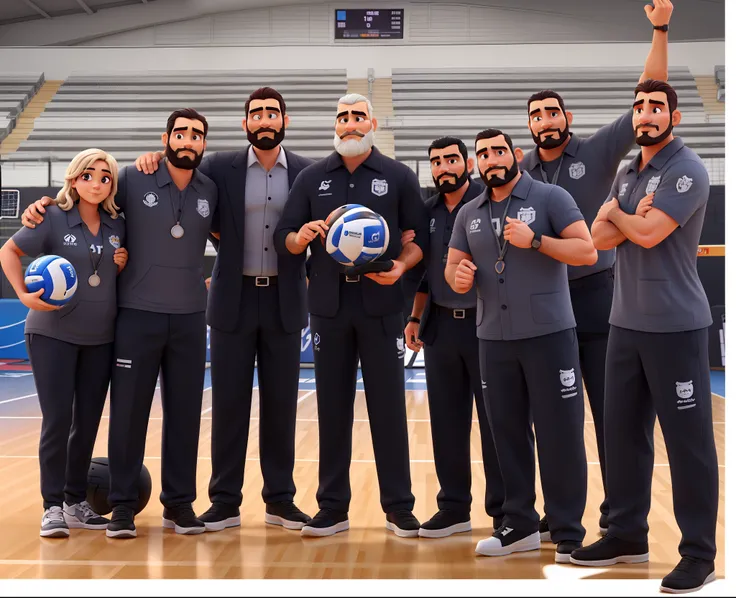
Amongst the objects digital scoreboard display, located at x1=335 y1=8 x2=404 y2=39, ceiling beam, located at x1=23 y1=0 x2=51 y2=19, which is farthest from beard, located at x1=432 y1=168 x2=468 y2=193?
ceiling beam, located at x1=23 y1=0 x2=51 y2=19

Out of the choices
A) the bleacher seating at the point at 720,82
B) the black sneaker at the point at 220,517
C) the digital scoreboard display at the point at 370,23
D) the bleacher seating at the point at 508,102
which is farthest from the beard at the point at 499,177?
the digital scoreboard display at the point at 370,23

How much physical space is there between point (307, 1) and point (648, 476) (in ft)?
61.9

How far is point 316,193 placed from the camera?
4203 mm

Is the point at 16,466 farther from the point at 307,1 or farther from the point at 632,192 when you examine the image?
the point at 307,1

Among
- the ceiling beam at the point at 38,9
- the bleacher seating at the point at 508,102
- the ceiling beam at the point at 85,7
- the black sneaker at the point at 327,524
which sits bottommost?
the black sneaker at the point at 327,524

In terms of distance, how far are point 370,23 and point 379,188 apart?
16.8 meters

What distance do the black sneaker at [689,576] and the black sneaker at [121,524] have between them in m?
2.49

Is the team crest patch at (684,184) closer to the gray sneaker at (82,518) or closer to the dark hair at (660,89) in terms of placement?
the dark hair at (660,89)

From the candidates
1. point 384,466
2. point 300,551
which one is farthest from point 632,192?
point 300,551

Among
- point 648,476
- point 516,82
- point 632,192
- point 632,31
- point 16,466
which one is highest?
point 632,31

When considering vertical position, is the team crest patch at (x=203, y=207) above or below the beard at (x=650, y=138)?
below

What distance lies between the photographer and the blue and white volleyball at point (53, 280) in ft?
12.6

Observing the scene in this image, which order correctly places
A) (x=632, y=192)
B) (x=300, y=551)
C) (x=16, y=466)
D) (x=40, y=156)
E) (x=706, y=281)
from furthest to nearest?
(x=40, y=156) → (x=706, y=281) → (x=16, y=466) → (x=300, y=551) → (x=632, y=192)

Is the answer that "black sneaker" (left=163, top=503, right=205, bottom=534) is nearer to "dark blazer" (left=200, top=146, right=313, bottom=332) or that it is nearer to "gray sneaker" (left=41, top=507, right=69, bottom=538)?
"gray sneaker" (left=41, top=507, right=69, bottom=538)
